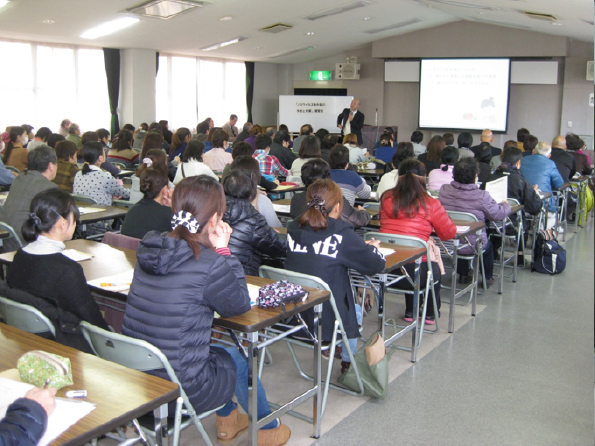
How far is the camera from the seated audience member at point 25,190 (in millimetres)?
3896

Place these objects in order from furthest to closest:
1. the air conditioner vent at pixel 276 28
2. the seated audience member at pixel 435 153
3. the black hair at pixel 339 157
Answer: the air conditioner vent at pixel 276 28 → the seated audience member at pixel 435 153 → the black hair at pixel 339 157

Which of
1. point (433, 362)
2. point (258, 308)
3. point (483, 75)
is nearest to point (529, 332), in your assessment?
point (433, 362)

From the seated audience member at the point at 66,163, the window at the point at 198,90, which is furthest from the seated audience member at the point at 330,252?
the window at the point at 198,90

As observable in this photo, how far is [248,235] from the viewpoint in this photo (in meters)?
3.23

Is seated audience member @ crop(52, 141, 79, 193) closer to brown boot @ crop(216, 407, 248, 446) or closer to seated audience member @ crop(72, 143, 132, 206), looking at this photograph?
seated audience member @ crop(72, 143, 132, 206)

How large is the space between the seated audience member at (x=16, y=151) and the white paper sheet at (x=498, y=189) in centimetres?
509

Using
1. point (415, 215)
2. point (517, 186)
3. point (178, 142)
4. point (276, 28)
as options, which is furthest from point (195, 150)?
point (276, 28)

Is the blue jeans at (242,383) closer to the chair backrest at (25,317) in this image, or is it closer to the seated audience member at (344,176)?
the chair backrest at (25,317)

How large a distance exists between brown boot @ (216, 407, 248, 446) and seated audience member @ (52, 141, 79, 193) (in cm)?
349

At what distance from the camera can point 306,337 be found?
2961 millimetres

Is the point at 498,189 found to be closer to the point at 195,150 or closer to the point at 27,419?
the point at 195,150

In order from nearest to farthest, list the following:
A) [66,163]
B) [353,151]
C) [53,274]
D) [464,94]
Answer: [53,274] → [66,163] → [353,151] → [464,94]

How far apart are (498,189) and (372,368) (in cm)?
255

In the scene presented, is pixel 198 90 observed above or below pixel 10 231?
above
